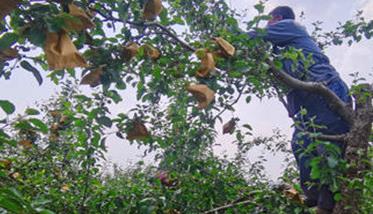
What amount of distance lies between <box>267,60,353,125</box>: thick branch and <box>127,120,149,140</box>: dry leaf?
0.88m

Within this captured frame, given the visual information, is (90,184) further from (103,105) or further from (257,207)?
(257,207)

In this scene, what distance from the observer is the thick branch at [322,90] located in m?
2.45

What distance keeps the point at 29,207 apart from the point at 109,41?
3.81 feet

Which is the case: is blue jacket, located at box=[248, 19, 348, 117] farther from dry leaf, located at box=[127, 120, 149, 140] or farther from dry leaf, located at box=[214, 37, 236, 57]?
dry leaf, located at box=[127, 120, 149, 140]

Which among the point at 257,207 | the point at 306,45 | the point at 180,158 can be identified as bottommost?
the point at 257,207

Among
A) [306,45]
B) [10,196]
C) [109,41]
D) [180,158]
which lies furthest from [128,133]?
[306,45]

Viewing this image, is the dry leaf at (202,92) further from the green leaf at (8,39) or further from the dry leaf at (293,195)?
the green leaf at (8,39)

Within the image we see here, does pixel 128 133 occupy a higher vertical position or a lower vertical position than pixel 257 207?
higher

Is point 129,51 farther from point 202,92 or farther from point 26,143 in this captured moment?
point 26,143

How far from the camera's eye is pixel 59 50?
115 cm

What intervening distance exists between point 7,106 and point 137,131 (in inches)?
36.0

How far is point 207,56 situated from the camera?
1.81 m

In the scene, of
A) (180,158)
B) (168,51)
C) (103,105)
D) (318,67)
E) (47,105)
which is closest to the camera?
(103,105)

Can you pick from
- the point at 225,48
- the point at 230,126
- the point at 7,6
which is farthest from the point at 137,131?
the point at 7,6
